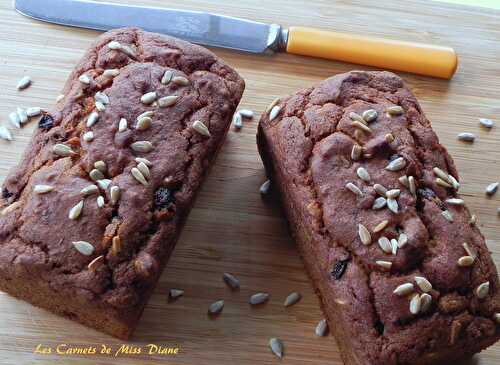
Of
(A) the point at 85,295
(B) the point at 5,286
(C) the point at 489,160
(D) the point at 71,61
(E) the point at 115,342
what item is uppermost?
(D) the point at 71,61

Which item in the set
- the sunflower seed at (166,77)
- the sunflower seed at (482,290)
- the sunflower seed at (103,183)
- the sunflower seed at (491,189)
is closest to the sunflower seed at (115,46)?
the sunflower seed at (166,77)

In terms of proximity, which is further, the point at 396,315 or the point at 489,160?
the point at 489,160

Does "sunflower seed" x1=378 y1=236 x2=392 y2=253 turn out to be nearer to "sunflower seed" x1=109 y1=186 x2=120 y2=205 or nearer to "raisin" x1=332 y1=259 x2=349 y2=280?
"raisin" x1=332 y1=259 x2=349 y2=280

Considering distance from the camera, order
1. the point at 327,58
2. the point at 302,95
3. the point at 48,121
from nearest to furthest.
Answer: the point at 48,121 < the point at 302,95 < the point at 327,58

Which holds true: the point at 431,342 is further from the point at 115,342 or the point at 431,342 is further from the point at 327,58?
the point at 327,58

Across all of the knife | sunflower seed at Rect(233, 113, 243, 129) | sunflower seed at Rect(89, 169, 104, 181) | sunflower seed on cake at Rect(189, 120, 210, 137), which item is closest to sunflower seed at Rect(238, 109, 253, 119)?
sunflower seed at Rect(233, 113, 243, 129)

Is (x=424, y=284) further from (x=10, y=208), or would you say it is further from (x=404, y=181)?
(x=10, y=208)

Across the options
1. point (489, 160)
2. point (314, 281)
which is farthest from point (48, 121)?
point (489, 160)
